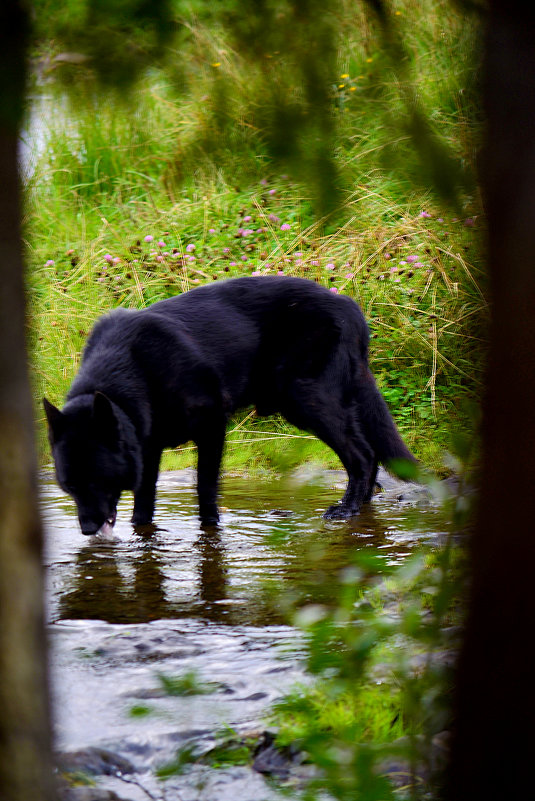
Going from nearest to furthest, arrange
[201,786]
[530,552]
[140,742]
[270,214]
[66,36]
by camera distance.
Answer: [530,552]
[66,36]
[201,786]
[140,742]
[270,214]

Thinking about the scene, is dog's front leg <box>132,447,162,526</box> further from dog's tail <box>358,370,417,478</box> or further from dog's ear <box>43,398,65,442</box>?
dog's tail <box>358,370,417,478</box>

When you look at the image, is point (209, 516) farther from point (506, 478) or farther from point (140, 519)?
point (506, 478)

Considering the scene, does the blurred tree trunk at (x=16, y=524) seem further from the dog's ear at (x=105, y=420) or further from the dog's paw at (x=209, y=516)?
the dog's paw at (x=209, y=516)

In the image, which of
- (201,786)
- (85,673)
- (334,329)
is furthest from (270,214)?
(201,786)

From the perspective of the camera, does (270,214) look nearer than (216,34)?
No

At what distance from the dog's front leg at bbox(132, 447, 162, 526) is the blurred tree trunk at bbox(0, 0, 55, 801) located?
3.36 metres

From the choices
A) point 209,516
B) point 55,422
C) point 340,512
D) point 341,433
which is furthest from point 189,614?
point 341,433

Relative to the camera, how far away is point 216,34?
146cm

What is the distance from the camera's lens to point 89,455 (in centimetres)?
395

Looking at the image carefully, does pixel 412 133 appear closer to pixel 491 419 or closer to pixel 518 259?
pixel 518 259

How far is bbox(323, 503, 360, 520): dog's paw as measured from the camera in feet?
14.7

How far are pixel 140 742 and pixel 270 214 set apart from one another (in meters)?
6.75

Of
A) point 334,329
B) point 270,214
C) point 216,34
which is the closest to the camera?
point 216,34

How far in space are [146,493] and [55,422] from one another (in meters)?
0.75
